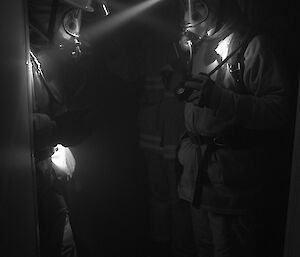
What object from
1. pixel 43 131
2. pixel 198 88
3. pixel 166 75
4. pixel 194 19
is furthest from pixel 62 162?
pixel 194 19

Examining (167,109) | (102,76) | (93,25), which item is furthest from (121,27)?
(167,109)

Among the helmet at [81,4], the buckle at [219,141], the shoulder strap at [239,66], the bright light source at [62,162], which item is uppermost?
the helmet at [81,4]

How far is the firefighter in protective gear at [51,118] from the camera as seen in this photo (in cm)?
170

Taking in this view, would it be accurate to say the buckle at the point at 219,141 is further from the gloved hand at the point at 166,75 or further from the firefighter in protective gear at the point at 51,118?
the firefighter in protective gear at the point at 51,118

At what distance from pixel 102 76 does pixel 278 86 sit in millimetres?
1048

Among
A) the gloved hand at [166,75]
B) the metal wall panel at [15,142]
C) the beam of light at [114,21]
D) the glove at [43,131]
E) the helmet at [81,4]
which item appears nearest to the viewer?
the metal wall panel at [15,142]

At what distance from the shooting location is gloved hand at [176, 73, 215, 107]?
1521mm

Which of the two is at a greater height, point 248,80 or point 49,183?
point 248,80

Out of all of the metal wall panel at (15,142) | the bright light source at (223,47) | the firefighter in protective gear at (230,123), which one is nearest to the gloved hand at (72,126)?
the firefighter in protective gear at (230,123)

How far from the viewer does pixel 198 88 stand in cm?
156

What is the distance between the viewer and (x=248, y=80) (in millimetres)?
1630

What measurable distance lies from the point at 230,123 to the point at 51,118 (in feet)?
2.93

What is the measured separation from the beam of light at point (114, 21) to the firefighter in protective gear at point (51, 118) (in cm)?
23

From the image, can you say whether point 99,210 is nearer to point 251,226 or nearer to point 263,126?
point 251,226
